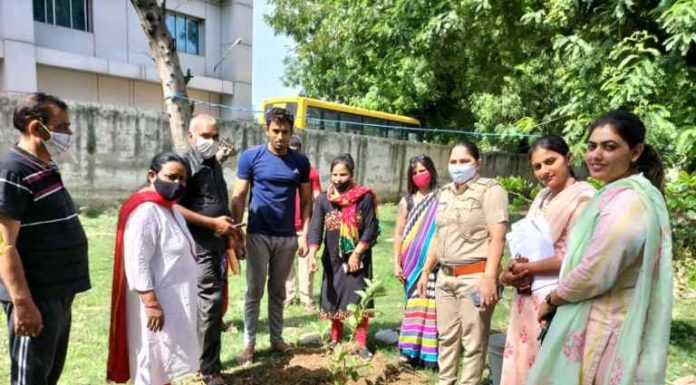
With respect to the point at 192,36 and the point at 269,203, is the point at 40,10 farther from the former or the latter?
the point at 269,203

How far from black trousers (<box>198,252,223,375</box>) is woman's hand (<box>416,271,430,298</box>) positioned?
1.38 metres

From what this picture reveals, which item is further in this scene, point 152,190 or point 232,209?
point 232,209

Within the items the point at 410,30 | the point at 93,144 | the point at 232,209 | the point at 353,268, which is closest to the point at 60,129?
the point at 232,209

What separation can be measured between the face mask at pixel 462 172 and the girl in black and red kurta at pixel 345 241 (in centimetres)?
103

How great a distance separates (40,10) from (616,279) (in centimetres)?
1689

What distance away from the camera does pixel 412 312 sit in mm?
3727

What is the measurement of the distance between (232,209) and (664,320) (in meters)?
2.62

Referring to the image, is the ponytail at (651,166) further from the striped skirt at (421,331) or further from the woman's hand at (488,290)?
the striped skirt at (421,331)

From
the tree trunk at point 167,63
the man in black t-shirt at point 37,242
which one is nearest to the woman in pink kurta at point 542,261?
the man in black t-shirt at point 37,242

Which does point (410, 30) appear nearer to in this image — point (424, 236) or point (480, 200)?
point (424, 236)

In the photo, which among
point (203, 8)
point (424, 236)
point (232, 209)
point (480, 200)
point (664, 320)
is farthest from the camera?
point (203, 8)

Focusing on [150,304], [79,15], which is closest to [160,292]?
[150,304]

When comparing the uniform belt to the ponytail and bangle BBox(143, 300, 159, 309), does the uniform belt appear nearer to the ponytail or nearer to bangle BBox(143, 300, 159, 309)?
the ponytail

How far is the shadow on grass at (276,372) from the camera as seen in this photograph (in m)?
3.38
